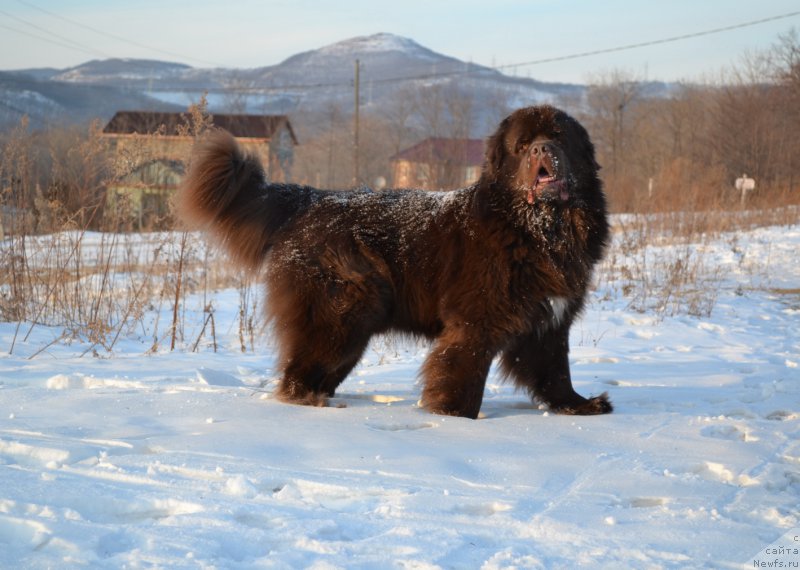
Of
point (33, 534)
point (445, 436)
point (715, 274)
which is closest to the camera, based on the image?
point (33, 534)

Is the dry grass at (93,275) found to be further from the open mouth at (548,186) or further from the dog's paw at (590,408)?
the dog's paw at (590,408)

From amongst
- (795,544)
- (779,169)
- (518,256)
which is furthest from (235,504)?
(779,169)

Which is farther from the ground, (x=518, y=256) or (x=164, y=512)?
(x=518, y=256)

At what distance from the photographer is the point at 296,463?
340cm

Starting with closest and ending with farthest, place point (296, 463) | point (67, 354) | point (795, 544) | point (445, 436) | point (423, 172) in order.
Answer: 1. point (795, 544)
2. point (296, 463)
3. point (445, 436)
4. point (67, 354)
5. point (423, 172)

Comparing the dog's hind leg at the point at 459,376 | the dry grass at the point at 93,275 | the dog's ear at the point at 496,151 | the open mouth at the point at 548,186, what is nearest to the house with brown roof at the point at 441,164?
the dry grass at the point at 93,275

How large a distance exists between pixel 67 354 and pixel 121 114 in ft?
115

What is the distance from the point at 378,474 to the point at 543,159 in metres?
2.11

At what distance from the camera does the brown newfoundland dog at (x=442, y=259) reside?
4.58m

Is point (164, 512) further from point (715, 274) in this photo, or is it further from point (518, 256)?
point (715, 274)

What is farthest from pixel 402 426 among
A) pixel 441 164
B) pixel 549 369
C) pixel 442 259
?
pixel 441 164

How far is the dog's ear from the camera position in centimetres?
480

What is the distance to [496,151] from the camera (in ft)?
15.8

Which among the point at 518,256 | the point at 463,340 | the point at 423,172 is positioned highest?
the point at 423,172
